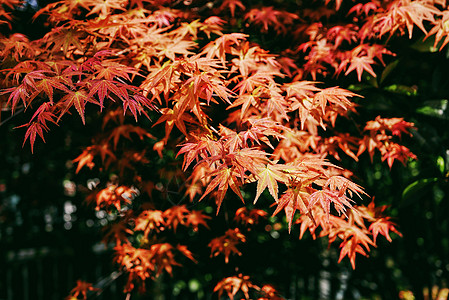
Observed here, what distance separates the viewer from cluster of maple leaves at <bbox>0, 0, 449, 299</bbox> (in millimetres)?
1408

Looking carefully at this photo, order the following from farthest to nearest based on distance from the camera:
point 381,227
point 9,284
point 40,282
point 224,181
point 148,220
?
point 40,282, point 9,284, point 148,220, point 381,227, point 224,181

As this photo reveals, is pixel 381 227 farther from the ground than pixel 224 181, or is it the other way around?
pixel 224 181

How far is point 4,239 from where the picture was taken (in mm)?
4133

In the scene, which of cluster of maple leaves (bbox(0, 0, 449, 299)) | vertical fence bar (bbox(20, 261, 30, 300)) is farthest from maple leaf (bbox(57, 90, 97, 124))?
vertical fence bar (bbox(20, 261, 30, 300))

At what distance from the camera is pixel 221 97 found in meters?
1.68

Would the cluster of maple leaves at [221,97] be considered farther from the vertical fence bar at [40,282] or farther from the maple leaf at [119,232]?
the vertical fence bar at [40,282]

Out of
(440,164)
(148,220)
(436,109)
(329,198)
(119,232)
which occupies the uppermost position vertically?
(329,198)

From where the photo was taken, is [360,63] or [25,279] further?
[25,279]

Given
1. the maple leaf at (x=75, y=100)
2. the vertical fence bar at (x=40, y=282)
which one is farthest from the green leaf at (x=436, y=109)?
the vertical fence bar at (x=40, y=282)

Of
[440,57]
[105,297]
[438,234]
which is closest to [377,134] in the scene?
[440,57]

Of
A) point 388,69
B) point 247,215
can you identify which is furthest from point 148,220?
point 388,69

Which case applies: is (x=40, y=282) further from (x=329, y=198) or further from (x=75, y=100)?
(x=329, y=198)

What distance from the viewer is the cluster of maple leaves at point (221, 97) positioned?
141 centimetres

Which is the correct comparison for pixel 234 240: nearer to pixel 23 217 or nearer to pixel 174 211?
pixel 174 211
